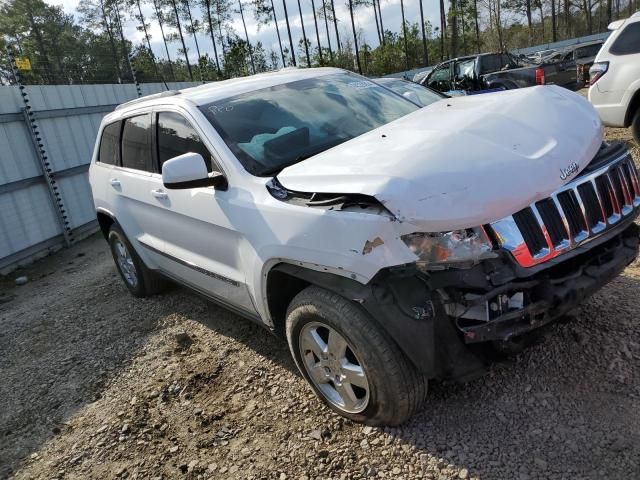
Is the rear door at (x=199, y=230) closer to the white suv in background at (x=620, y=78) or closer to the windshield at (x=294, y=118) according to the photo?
the windshield at (x=294, y=118)

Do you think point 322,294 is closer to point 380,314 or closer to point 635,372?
point 380,314

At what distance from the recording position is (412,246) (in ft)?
7.09

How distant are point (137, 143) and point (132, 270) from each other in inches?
57.7

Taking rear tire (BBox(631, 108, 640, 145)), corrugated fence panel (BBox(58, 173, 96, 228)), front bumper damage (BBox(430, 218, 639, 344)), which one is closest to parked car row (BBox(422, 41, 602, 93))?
rear tire (BBox(631, 108, 640, 145))

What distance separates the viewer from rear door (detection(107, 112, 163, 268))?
394cm

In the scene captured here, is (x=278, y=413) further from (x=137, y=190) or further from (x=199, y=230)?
(x=137, y=190)

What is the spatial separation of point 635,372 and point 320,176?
195cm

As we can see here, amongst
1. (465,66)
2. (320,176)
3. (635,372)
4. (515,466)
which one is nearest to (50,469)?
(320,176)

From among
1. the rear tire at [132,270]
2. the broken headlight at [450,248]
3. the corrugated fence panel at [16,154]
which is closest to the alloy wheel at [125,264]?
the rear tire at [132,270]

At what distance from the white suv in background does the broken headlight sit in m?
5.08

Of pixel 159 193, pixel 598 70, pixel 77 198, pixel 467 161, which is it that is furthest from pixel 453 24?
pixel 467 161

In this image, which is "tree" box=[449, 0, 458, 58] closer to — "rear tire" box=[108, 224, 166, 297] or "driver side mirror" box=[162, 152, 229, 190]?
"rear tire" box=[108, 224, 166, 297]

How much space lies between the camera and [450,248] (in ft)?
7.05

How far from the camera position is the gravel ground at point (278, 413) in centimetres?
240
